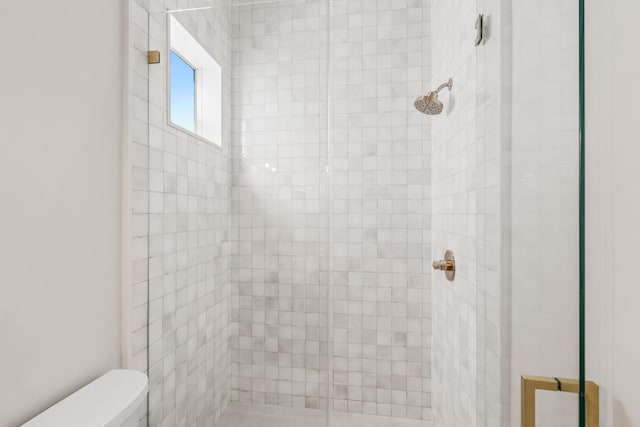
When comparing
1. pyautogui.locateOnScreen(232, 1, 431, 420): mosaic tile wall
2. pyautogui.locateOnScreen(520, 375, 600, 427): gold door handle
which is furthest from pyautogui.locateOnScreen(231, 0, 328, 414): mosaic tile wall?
pyautogui.locateOnScreen(520, 375, 600, 427): gold door handle

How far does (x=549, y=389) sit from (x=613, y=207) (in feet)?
0.81

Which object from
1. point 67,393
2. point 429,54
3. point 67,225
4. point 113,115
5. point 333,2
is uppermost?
point 333,2

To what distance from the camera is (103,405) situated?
83cm

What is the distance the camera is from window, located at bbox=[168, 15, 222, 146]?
4.11 feet

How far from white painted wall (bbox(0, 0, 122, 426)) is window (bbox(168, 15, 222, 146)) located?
203 mm

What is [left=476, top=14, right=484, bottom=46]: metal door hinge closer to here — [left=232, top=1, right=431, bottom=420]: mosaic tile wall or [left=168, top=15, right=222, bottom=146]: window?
[left=232, top=1, right=431, bottom=420]: mosaic tile wall

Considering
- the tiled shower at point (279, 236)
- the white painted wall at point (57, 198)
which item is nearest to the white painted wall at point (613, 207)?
the tiled shower at point (279, 236)

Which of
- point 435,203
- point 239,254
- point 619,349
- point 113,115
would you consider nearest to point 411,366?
point 435,203

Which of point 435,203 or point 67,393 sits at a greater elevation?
point 435,203

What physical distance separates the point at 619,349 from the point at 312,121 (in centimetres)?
112

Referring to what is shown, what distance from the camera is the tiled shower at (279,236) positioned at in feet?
3.87

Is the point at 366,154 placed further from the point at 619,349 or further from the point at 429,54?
the point at 619,349

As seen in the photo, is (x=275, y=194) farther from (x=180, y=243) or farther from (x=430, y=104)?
(x=430, y=104)

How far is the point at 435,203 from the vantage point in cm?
158
